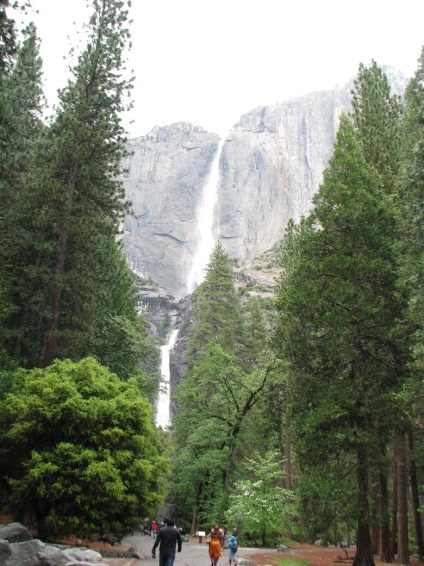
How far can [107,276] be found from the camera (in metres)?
19.3

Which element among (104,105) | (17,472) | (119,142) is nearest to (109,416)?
(17,472)

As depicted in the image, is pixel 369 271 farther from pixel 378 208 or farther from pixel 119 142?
pixel 119 142

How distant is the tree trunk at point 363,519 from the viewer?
14039mm

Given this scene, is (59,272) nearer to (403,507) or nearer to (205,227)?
(403,507)

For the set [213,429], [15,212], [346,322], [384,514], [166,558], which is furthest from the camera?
[213,429]

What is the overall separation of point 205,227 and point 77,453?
329 ft

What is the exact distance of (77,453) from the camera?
11.8 metres

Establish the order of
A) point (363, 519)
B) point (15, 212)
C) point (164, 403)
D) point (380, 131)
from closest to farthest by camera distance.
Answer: point (363, 519), point (15, 212), point (380, 131), point (164, 403)

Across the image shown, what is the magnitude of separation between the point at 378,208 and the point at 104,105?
1194 centimetres

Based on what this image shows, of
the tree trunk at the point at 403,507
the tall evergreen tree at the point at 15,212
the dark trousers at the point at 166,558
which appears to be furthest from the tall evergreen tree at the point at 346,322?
the tall evergreen tree at the point at 15,212

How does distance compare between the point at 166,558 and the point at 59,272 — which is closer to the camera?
the point at 166,558

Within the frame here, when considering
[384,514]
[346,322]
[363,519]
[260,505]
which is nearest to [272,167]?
[260,505]

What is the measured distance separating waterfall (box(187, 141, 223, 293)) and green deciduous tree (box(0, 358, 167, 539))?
278 feet

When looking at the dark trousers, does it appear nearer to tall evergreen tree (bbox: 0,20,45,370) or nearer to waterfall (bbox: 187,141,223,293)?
tall evergreen tree (bbox: 0,20,45,370)
